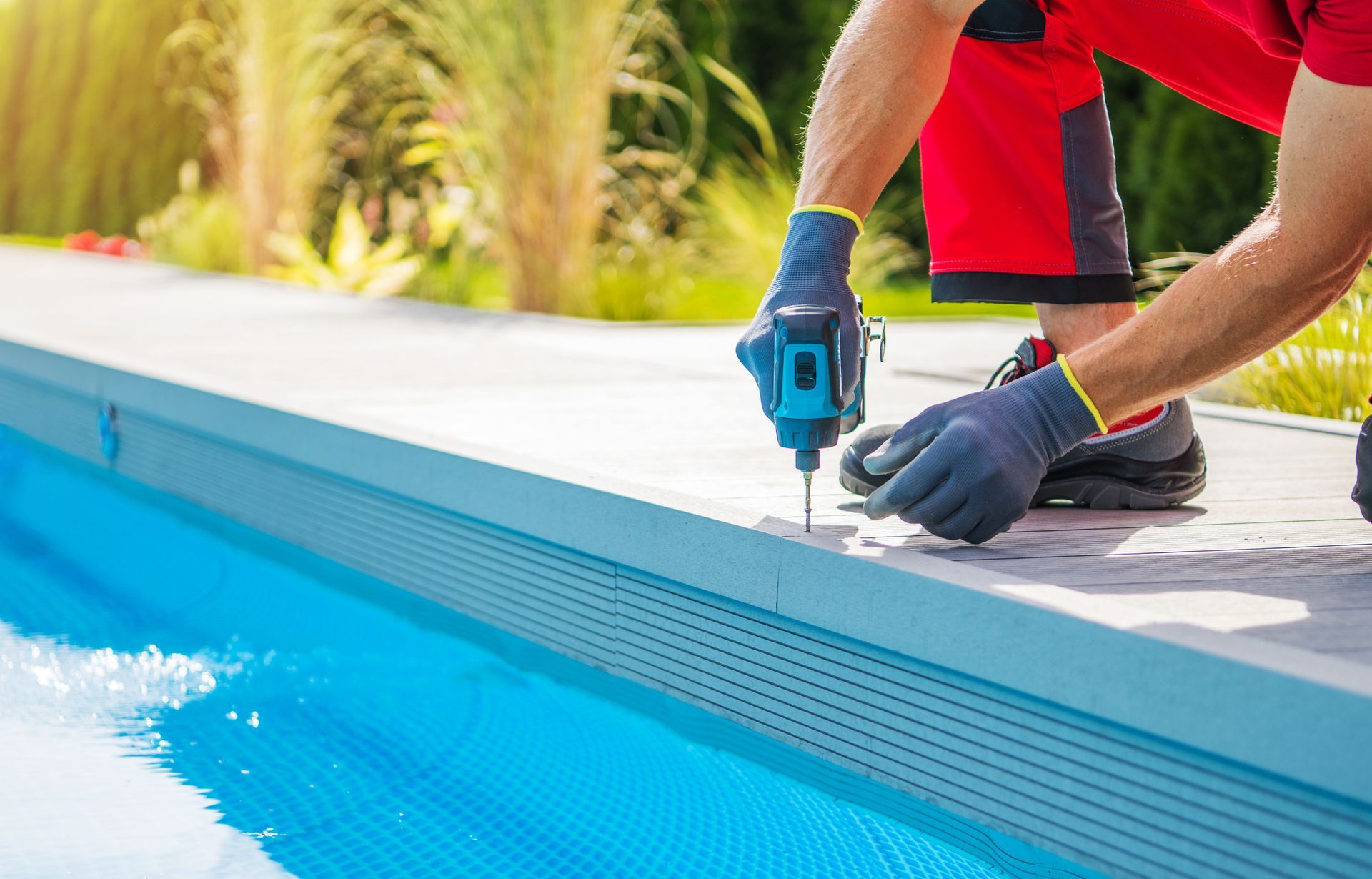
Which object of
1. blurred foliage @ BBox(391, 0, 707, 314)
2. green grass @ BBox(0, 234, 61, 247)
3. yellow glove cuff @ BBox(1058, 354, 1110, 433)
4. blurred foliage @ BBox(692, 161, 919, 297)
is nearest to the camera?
yellow glove cuff @ BBox(1058, 354, 1110, 433)

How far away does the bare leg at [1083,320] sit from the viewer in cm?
188

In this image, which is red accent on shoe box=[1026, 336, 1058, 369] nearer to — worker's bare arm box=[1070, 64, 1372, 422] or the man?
the man

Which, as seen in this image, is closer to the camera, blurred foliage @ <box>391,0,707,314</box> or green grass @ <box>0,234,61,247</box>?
blurred foliage @ <box>391,0,707,314</box>

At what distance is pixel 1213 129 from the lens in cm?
564

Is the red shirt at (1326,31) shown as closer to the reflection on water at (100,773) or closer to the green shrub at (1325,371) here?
the reflection on water at (100,773)

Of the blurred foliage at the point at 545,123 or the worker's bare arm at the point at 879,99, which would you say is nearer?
the worker's bare arm at the point at 879,99

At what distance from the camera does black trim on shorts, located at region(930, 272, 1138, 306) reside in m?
1.85

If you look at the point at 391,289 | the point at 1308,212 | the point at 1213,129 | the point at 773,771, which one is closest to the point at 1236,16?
the point at 1308,212

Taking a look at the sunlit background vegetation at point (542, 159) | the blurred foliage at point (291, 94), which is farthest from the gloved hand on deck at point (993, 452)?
the blurred foliage at point (291, 94)

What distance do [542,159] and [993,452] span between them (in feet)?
13.4

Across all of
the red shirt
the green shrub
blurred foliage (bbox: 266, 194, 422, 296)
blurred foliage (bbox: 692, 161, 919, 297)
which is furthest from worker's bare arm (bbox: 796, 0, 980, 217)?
blurred foliage (bbox: 266, 194, 422, 296)

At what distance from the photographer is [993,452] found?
144cm

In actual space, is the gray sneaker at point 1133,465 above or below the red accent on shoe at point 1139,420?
below

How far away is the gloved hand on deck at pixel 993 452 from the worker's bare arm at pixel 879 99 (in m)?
0.31
